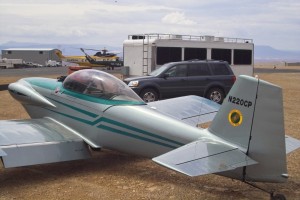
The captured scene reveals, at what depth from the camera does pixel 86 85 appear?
27.0ft

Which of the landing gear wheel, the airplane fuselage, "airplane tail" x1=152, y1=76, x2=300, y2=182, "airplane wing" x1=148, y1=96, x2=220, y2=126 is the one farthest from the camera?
"airplane wing" x1=148, y1=96, x2=220, y2=126

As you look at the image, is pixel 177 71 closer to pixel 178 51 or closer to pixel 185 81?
pixel 185 81

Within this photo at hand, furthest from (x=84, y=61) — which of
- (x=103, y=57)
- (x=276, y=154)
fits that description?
(x=276, y=154)

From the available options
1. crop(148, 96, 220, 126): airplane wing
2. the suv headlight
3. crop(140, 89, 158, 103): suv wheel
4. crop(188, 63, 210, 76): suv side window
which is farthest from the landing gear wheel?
crop(188, 63, 210, 76): suv side window

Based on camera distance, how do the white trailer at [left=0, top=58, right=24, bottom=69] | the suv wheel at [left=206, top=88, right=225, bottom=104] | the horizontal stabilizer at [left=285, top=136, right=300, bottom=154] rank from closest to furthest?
the horizontal stabilizer at [left=285, top=136, right=300, bottom=154] → the suv wheel at [left=206, top=88, right=225, bottom=104] → the white trailer at [left=0, top=58, right=24, bottom=69]

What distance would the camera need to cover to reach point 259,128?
561 centimetres

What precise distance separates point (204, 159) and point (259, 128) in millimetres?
933

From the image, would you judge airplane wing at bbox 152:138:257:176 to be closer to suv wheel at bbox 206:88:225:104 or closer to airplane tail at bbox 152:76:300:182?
airplane tail at bbox 152:76:300:182

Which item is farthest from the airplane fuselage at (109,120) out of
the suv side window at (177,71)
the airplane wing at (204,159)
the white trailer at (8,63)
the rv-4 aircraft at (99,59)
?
the white trailer at (8,63)

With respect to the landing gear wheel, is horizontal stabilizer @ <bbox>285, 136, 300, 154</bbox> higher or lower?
higher

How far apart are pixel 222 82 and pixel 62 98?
10130 millimetres

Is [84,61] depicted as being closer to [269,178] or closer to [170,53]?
[170,53]

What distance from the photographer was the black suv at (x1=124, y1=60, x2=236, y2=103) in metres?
16.4

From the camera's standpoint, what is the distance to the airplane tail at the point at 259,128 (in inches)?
215
